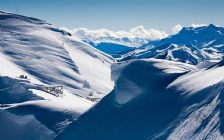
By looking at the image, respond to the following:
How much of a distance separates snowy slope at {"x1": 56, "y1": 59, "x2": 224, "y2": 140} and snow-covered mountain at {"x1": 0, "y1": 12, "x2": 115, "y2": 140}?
6274 mm

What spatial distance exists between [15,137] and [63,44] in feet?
471

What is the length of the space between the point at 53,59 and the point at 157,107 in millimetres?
128613

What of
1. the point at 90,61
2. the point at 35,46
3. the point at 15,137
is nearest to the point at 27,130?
the point at 15,137

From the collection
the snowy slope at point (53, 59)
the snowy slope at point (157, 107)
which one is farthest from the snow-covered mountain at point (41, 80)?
the snowy slope at point (157, 107)

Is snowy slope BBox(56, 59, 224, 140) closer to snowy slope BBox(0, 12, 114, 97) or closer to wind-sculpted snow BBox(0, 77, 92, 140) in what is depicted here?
wind-sculpted snow BBox(0, 77, 92, 140)

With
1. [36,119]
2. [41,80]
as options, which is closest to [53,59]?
[41,80]

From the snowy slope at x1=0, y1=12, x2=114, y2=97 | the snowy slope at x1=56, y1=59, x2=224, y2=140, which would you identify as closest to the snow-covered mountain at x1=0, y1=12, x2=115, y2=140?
the snowy slope at x1=0, y1=12, x2=114, y2=97

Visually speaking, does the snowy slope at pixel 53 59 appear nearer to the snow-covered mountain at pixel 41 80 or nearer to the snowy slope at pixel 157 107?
the snow-covered mountain at pixel 41 80

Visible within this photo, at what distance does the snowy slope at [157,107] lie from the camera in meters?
29.1

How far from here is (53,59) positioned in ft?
526

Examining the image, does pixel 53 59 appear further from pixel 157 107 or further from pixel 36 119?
pixel 157 107

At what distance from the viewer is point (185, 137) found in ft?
92.2

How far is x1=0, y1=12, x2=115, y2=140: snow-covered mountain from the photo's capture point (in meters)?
43.7

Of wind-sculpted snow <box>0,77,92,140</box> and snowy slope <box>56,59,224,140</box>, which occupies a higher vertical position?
snowy slope <box>56,59,224,140</box>
